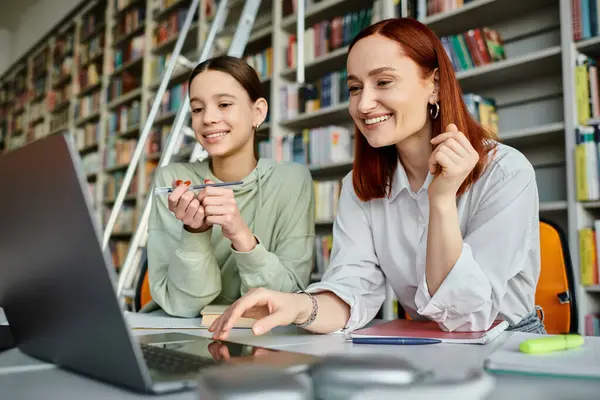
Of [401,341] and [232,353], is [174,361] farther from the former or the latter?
[401,341]

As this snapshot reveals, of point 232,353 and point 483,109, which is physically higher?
point 483,109

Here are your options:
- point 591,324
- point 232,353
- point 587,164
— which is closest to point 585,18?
point 587,164

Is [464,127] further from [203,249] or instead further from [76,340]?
[76,340]

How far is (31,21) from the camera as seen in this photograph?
6898mm

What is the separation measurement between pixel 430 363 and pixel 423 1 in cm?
248

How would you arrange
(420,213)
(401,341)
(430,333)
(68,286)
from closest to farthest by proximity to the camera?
1. (68,286)
2. (401,341)
3. (430,333)
4. (420,213)

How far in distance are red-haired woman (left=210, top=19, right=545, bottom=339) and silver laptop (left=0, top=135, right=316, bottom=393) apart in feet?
0.77

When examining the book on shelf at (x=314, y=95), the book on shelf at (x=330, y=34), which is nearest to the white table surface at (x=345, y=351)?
the book on shelf at (x=314, y=95)

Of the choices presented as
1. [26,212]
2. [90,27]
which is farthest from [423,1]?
[90,27]

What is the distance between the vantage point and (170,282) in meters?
1.20

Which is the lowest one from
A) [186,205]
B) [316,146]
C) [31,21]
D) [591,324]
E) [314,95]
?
[591,324]

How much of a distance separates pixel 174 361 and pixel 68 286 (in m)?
0.14

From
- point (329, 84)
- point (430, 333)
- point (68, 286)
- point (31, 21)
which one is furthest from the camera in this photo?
point (31, 21)

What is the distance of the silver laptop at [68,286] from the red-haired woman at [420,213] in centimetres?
24
